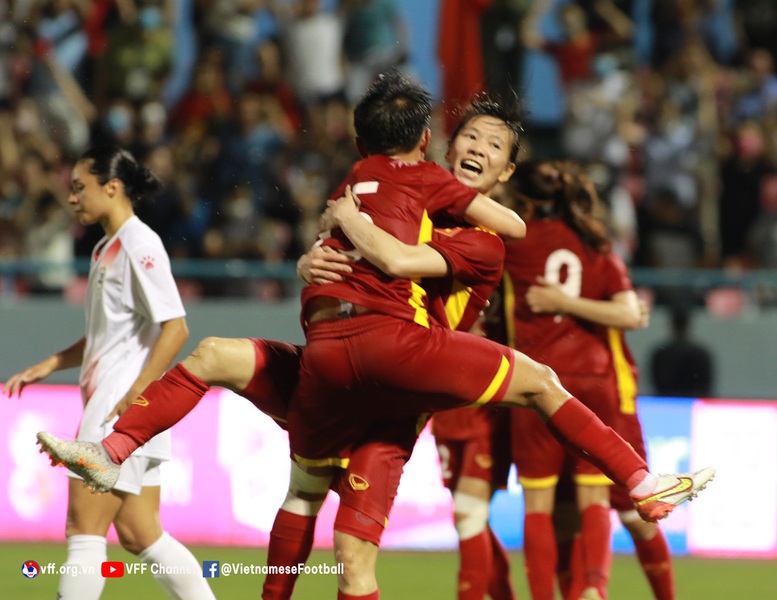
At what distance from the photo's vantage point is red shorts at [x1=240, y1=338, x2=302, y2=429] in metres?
4.86

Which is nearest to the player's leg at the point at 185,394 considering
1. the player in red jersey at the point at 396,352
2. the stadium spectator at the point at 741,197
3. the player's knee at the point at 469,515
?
the player in red jersey at the point at 396,352

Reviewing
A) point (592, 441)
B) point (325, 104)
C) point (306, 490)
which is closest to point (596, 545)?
point (592, 441)

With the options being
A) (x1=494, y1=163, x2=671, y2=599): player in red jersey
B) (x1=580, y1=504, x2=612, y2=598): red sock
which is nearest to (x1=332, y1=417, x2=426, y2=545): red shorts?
(x1=494, y1=163, x2=671, y2=599): player in red jersey

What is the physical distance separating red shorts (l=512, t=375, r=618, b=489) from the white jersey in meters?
1.59

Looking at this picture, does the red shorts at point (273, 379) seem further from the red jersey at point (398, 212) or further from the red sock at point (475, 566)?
the red sock at point (475, 566)

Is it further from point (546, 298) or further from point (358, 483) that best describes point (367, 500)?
point (546, 298)

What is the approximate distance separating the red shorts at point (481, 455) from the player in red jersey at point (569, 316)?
149mm

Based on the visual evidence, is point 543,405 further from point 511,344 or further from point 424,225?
point 511,344

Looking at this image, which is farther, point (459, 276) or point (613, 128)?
point (613, 128)

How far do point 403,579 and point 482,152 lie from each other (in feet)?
11.8

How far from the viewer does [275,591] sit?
4941 mm

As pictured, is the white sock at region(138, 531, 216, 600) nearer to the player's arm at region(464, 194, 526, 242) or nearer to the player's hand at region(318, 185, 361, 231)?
the player's hand at region(318, 185, 361, 231)

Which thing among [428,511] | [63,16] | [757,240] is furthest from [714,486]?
[63,16]

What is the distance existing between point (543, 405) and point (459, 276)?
524 millimetres
